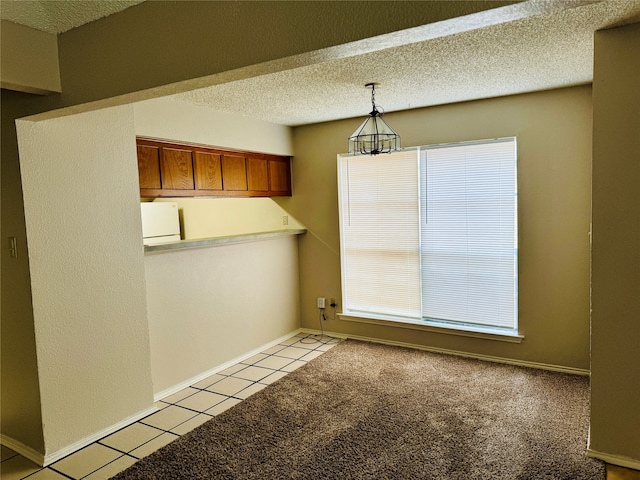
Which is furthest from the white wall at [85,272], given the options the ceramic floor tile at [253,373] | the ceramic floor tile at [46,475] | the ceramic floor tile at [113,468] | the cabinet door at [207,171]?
the ceramic floor tile at [253,373]

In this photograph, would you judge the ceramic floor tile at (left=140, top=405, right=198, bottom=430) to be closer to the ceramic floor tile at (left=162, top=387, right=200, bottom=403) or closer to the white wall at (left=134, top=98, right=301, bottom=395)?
the ceramic floor tile at (left=162, top=387, right=200, bottom=403)

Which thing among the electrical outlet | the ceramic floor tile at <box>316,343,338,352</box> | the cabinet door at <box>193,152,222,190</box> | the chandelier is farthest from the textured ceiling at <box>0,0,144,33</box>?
the ceramic floor tile at <box>316,343,338,352</box>

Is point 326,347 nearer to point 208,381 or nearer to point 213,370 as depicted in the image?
point 213,370

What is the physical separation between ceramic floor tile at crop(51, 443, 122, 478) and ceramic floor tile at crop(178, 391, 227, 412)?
2.18ft

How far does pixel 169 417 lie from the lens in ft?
10.6

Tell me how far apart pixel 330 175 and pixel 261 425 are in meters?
2.67

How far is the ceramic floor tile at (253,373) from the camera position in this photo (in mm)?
3907

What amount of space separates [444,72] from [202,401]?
117 inches

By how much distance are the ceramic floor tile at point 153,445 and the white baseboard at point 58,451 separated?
34cm

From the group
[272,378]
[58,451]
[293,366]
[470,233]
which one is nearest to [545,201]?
[470,233]

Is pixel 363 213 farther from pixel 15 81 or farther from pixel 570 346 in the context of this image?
pixel 15 81

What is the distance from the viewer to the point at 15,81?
219cm

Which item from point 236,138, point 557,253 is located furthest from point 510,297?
point 236,138

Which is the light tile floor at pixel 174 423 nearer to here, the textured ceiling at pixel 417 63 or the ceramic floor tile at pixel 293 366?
the ceramic floor tile at pixel 293 366
